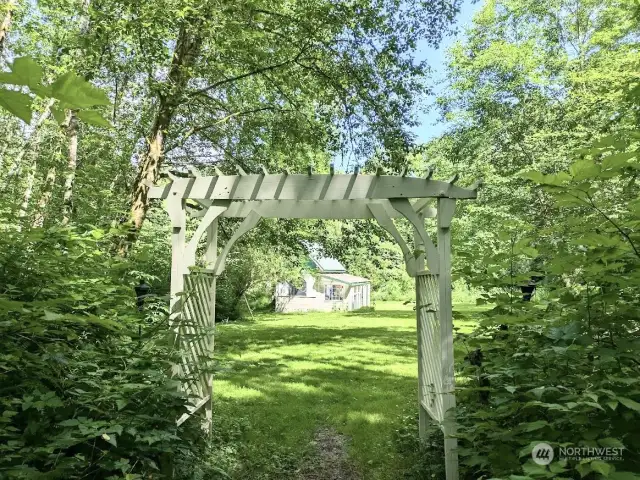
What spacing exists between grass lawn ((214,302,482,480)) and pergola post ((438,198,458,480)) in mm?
183

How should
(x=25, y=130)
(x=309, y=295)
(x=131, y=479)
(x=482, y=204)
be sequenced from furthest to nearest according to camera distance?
(x=309, y=295), (x=482, y=204), (x=25, y=130), (x=131, y=479)

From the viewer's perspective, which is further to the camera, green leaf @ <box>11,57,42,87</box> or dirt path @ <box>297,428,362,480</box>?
dirt path @ <box>297,428,362,480</box>

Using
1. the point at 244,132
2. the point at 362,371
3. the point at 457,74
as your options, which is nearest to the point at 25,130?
the point at 244,132

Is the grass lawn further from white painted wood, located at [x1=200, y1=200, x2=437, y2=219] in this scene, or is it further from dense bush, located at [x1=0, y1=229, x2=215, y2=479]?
white painted wood, located at [x1=200, y1=200, x2=437, y2=219]

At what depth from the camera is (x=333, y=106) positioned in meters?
7.00

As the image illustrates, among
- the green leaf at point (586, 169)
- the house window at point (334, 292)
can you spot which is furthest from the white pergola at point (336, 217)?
the house window at point (334, 292)

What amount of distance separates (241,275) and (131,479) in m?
15.7

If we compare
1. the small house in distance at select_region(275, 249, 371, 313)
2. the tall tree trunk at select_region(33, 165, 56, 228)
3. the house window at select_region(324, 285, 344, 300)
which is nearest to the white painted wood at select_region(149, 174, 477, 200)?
the tall tree trunk at select_region(33, 165, 56, 228)

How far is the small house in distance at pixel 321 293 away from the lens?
24.0m

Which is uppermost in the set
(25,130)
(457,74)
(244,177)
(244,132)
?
(457,74)

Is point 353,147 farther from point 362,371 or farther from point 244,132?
point 362,371

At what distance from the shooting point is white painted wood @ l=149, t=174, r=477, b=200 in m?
3.26

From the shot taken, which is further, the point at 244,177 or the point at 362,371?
the point at 362,371

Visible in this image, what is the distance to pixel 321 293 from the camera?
81.8 feet
